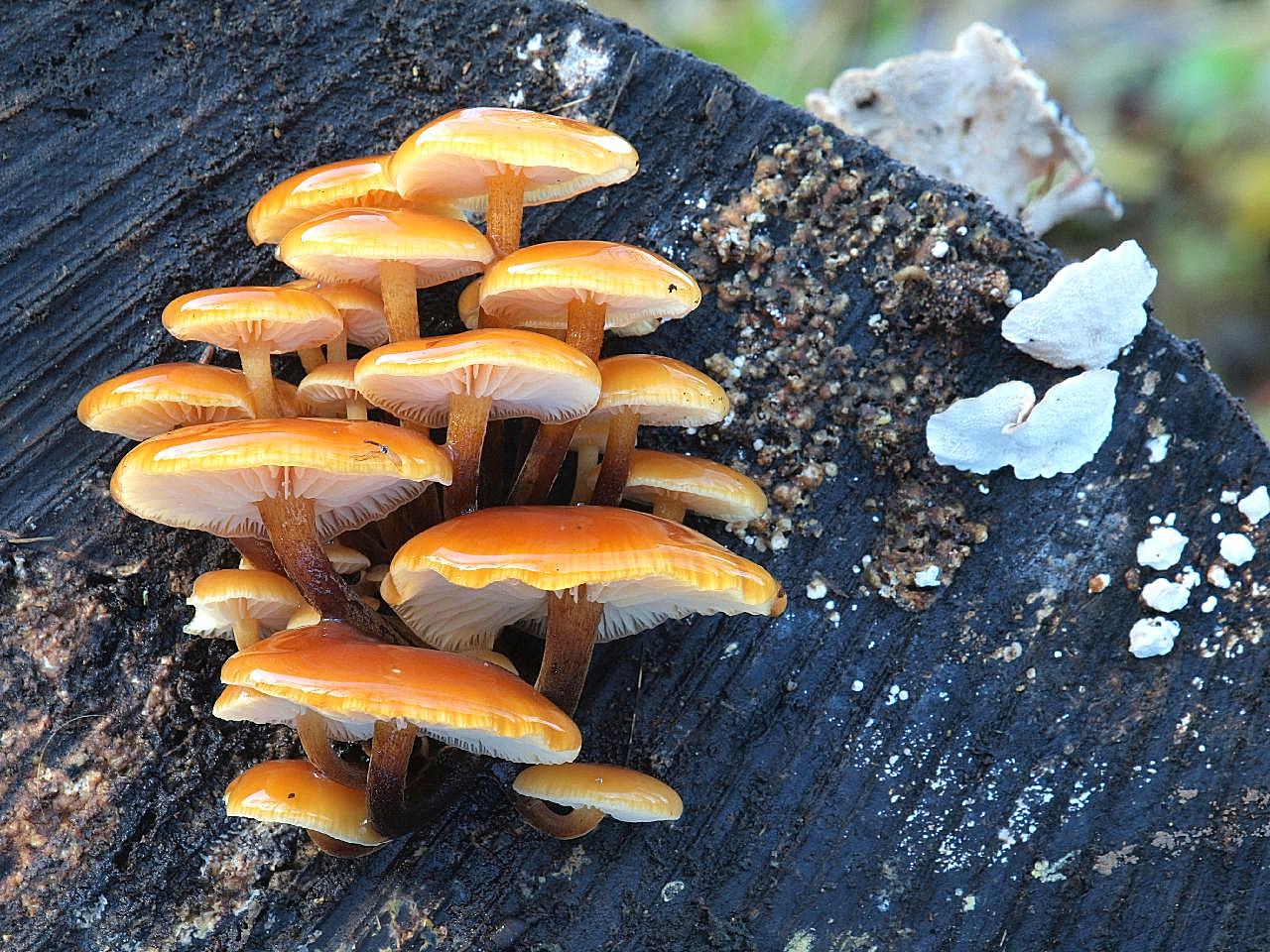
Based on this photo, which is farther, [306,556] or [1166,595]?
[1166,595]

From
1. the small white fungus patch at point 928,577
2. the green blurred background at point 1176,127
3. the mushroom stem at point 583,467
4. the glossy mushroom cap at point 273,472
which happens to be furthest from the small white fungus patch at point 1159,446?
the green blurred background at point 1176,127

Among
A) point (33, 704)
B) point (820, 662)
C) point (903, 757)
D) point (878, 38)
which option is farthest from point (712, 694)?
point (878, 38)

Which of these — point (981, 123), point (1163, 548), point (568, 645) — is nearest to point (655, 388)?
point (568, 645)

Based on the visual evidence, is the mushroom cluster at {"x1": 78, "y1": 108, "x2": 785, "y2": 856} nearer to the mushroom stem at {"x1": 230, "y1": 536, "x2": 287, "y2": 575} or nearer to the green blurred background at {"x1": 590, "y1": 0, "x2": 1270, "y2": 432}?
the mushroom stem at {"x1": 230, "y1": 536, "x2": 287, "y2": 575}

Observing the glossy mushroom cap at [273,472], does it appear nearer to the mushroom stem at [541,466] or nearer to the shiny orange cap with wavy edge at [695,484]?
the mushroom stem at [541,466]

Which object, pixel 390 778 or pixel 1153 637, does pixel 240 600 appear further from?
pixel 1153 637

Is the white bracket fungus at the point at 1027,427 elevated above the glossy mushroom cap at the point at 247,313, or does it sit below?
below
